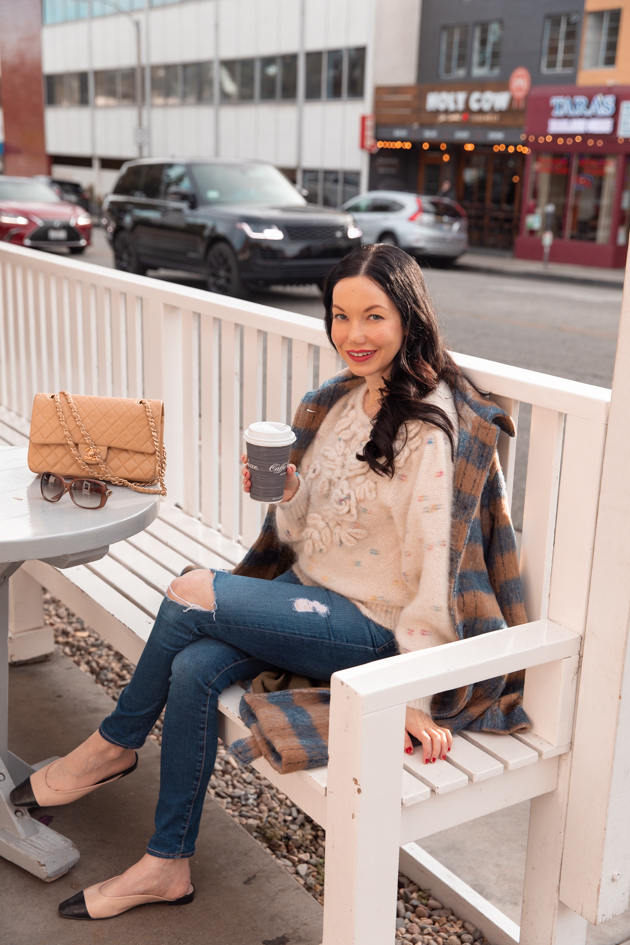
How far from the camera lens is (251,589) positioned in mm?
2344

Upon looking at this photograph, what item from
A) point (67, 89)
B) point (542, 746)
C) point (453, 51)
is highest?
point (453, 51)

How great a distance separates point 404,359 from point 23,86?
1931 inches

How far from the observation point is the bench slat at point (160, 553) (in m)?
3.23

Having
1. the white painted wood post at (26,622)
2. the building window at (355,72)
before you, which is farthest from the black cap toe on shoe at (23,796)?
the building window at (355,72)

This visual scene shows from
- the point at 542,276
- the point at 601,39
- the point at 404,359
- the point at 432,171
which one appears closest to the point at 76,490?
the point at 404,359

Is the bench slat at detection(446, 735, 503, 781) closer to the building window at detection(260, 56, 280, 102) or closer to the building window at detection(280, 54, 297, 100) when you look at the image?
the building window at detection(280, 54, 297, 100)

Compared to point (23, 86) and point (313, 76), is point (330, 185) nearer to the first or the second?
point (313, 76)

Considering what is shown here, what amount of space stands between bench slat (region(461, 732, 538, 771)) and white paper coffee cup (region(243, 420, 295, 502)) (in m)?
0.69

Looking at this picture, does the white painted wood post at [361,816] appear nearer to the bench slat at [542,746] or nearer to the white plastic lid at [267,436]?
the bench slat at [542,746]

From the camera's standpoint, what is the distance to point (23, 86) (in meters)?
45.8

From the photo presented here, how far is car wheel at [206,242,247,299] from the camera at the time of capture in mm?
12273

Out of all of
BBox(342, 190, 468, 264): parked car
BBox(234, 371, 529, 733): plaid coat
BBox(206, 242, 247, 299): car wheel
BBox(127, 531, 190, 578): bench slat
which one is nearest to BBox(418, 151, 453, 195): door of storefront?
BBox(342, 190, 468, 264): parked car

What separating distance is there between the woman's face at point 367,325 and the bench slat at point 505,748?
0.86m

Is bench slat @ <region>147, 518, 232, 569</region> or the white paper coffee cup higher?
the white paper coffee cup
